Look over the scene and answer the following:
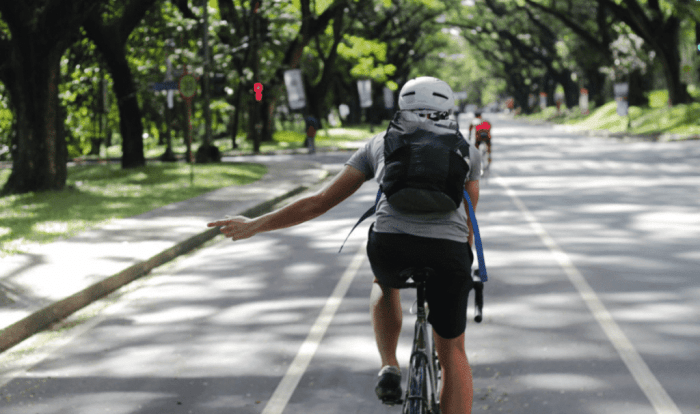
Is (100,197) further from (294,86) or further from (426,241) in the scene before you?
(294,86)

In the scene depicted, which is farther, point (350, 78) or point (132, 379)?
point (350, 78)

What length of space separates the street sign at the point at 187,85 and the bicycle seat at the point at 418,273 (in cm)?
1799

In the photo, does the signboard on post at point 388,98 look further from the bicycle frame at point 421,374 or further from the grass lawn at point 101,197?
the bicycle frame at point 421,374

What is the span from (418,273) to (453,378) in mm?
526

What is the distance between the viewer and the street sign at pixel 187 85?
2111 cm

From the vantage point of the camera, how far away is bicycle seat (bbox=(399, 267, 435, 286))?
377cm

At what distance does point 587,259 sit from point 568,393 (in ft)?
16.5

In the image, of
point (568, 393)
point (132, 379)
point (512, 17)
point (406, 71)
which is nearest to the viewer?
point (568, 393)

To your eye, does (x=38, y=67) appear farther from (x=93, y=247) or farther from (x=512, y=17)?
(x=512, y=17)

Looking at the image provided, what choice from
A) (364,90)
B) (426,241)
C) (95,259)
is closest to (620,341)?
(426,241)

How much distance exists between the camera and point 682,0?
3709 cm

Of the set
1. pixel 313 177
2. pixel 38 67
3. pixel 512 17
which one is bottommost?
pixel 313 177

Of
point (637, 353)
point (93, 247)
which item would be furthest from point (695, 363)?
point (93, 247)

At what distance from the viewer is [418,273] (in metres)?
3.78
